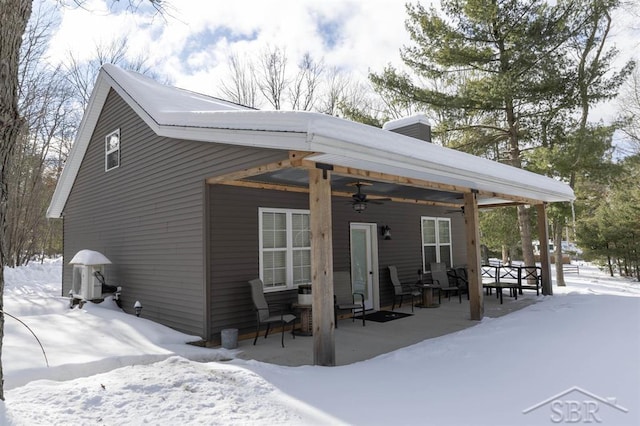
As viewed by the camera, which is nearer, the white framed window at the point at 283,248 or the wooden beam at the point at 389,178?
the wooden beam at the point at 389,178

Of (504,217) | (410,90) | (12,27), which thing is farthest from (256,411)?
(504,217)

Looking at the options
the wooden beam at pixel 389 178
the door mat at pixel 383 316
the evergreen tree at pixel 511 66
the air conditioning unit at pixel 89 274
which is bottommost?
the door mat at pixel 383 316

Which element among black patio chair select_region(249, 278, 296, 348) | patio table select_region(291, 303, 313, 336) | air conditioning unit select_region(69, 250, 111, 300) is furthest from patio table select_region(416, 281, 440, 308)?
air conditioning unit select_region(69, 250, 111, 300)

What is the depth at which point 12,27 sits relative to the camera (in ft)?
9.36

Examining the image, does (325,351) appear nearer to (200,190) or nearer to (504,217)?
(200,190)

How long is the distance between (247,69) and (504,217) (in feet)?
49.4

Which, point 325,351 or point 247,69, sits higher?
point 247,69

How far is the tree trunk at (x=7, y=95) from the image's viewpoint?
2.77m

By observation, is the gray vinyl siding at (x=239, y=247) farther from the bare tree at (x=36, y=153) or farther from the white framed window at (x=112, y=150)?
the bare tree at (x=36, y=153)

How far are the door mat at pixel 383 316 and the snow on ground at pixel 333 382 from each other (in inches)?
70.0

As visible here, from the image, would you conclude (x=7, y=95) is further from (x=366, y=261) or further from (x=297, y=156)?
(x=366, y=261)

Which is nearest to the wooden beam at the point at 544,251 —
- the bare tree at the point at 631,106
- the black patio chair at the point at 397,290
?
the black patio chair at the point at 397,290

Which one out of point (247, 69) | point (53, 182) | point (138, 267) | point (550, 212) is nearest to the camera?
point (138, 267)

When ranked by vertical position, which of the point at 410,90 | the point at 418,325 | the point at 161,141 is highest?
the point at 410,90
